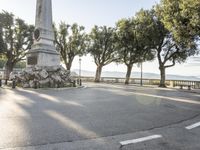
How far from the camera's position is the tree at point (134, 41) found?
1164 inches

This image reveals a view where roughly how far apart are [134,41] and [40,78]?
17.3 m

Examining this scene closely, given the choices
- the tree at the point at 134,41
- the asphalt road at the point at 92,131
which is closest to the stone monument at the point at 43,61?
the tree at the point at 134,41

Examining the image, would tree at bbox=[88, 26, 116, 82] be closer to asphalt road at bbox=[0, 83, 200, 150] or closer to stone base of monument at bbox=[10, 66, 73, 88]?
stone base of monument at bbox=[10, 66, 73, 88]

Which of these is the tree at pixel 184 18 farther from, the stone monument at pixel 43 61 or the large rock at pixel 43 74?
the large rock at pixel 43 74

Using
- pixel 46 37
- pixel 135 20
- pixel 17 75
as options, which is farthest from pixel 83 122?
pixel 135 20

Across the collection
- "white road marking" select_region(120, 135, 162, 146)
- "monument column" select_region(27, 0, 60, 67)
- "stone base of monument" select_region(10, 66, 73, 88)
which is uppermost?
"monument column" select_region(27, 0, 60, 67)

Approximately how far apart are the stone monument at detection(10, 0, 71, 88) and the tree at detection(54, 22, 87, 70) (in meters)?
19.2

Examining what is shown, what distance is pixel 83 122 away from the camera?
22.7 feet

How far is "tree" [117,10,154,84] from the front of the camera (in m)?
29.6

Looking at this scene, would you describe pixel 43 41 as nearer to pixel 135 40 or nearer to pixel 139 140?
pixel 135 40

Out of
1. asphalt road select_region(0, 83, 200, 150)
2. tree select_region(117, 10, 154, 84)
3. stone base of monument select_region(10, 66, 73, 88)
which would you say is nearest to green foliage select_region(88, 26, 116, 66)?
tree select_region(117, 10, 154, 84)

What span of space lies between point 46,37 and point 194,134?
21.2 m

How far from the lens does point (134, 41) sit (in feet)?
107

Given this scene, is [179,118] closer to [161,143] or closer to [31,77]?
[161,143]
